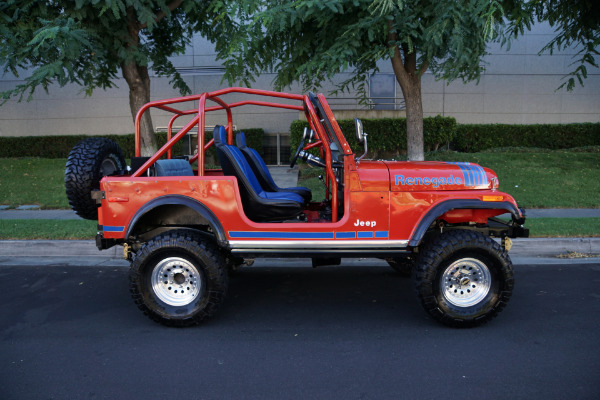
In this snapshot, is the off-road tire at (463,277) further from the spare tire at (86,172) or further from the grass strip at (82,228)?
the grass strip at (82,228)

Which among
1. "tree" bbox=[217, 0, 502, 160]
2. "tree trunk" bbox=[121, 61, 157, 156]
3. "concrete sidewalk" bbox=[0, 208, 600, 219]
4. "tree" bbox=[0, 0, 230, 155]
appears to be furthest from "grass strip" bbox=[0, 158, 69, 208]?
"tree" bbox=[217, 0, 502, 160]

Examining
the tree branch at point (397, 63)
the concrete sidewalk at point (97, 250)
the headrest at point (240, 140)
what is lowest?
the concrete sidewalk at point (97, 250)

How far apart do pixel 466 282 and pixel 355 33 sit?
599 cm

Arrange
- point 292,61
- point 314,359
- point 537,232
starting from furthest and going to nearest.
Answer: point 292,61 < point 537,232 < point 314,359

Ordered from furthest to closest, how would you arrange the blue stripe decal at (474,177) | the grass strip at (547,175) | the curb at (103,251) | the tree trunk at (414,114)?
the tree trunk at (414,114) < the grass strip at (547,175) < the curb at (103,251) < the blue stripe decal at (474,177)

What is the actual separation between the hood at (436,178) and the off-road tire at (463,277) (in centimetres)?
45

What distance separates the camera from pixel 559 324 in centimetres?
438

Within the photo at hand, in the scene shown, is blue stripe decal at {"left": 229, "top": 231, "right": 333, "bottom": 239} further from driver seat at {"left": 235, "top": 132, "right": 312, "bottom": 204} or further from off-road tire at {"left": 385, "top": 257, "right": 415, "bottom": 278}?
off-road tire at {"left": 385, "top": 257, "right": 415, "bottom": 278}

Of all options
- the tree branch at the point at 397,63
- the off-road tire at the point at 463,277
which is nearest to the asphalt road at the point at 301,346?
the off-road tire at the point at 463,277

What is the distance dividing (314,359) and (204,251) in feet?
4.52

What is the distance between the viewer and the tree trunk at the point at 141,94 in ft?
39.3

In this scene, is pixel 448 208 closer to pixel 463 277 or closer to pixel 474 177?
pixel 474 177

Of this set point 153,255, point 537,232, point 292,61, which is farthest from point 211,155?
point 153,255

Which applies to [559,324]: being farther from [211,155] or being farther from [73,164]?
[211,155]
